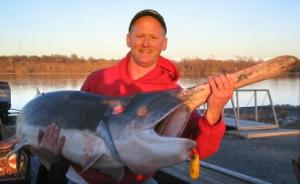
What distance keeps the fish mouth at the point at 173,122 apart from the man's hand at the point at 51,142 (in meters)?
0.75

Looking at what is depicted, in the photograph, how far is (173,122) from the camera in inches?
118

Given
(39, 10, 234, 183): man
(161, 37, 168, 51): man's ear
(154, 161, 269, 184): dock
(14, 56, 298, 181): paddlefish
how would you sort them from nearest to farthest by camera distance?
(14, 56, 298, 181): paddlefish, (39, 10, 234, 183): man, (161, 37, 168, 51): man's ear, (154, 161, 269, 184): dock

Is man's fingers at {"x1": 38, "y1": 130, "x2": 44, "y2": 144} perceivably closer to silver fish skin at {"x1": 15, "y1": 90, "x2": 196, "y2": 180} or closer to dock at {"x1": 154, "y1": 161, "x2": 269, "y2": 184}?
silver fish skin at {"x1": 15, "y1": 90, "x2": 196, "y2": 180}

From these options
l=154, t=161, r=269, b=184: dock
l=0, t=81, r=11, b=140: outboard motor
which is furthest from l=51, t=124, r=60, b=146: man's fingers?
l=0, t=81, r=11, b=140: outboard motor

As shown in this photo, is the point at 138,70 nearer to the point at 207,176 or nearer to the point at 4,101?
the point at 207,176

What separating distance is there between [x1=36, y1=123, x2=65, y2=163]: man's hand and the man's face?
3.11ft

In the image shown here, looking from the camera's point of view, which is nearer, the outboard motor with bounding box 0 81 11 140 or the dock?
the dock

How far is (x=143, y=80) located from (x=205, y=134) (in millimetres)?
825

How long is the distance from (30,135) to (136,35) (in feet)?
3.70

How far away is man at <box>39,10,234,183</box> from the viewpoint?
3.42 m

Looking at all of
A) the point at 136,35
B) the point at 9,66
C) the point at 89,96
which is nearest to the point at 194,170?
the point at 89,96

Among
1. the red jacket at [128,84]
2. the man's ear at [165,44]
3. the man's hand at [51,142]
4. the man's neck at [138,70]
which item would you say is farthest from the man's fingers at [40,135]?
the man's ear at [165,44]

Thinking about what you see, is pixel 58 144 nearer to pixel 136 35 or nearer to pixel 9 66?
pixel 136 35

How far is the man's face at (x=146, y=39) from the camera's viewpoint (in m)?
3.83
